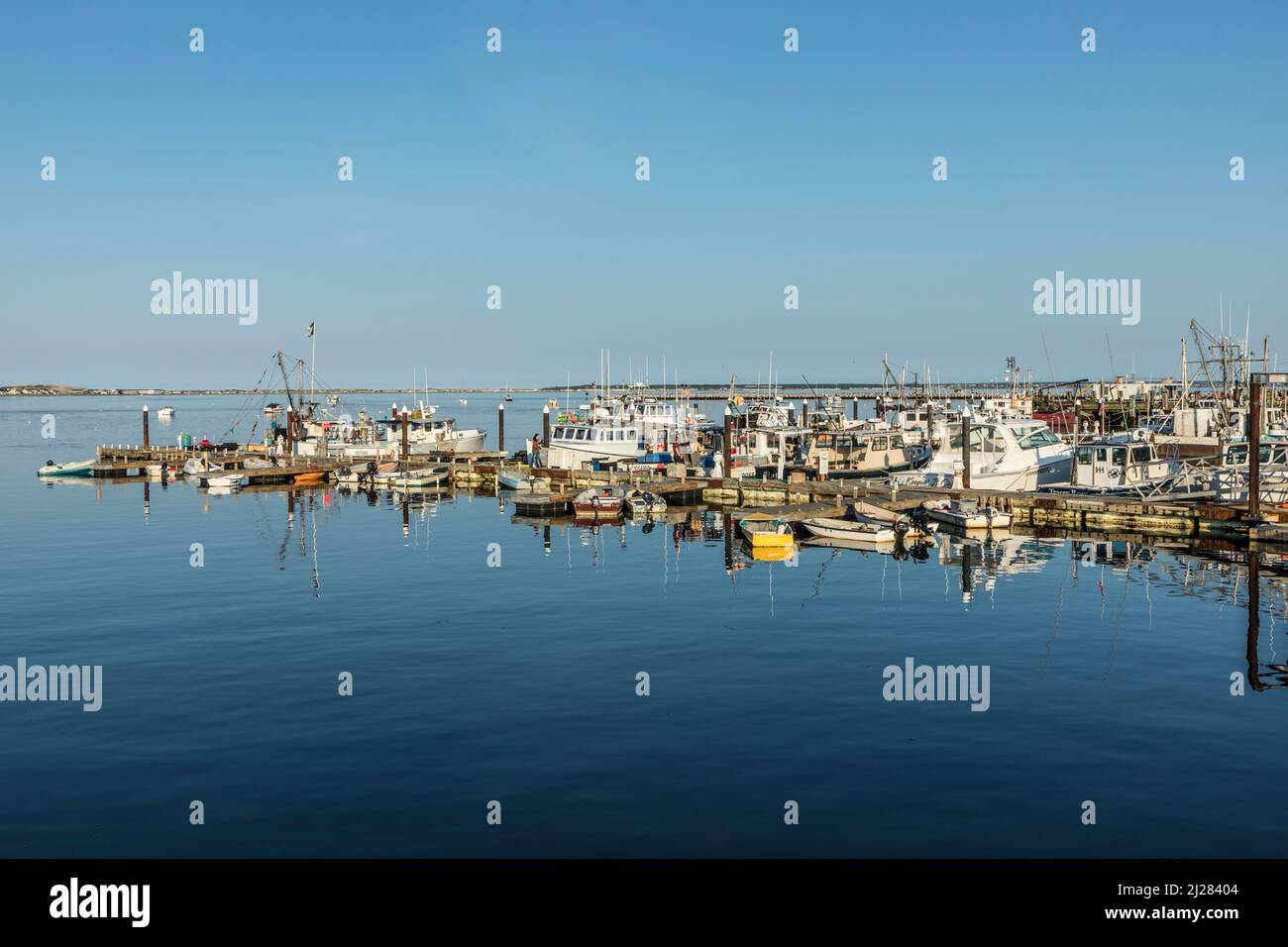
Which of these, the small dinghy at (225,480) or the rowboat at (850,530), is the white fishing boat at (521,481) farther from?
the rowboat at (850,530)

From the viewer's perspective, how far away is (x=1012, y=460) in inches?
2375

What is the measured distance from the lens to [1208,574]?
1545 inches

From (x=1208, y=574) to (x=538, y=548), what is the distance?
26.5 metres

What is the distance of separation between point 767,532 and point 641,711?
24067 millimetres

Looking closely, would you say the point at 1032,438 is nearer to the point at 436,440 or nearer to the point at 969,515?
the point at 969,515

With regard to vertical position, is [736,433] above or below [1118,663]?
above

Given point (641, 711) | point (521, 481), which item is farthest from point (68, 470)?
point (641, 711)

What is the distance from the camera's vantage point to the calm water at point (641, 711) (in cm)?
1669

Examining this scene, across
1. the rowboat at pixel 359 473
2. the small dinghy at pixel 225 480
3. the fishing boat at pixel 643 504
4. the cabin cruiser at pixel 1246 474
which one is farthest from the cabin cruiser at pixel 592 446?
the cabin cruiser at pixel 1246 474

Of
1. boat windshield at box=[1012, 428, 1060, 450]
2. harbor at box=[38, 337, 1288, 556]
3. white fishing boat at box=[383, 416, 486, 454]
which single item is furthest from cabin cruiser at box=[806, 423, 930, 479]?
white fishing boat at box=[383, 416, 486, 454]

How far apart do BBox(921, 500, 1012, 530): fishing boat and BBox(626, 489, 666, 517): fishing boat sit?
1455cm
